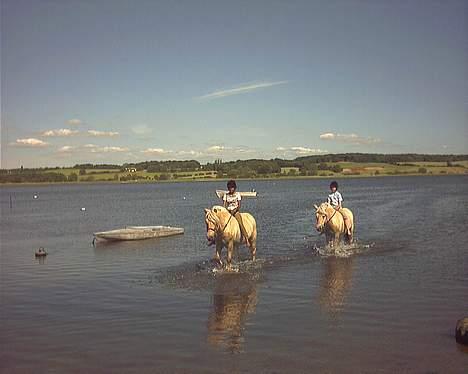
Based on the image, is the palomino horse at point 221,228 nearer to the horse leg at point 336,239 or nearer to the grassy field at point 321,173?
the horse leg at point 336,239

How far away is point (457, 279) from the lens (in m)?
15.2

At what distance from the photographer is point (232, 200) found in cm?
1631

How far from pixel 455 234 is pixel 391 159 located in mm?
142854

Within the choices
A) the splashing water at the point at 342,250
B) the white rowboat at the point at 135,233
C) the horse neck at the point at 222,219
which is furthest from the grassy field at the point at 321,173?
the horse neck at the point at 222,219

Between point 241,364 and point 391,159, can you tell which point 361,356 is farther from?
point 391,159

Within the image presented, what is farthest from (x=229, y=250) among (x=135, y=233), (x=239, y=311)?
(x=135, y=233)

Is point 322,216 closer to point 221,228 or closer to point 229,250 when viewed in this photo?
point 229,250

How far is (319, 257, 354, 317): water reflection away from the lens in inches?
487

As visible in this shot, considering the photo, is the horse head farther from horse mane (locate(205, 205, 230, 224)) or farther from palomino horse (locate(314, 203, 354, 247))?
horse mane (locate(205, 205, 230, 224))

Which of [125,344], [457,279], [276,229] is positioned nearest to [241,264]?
[457,279]

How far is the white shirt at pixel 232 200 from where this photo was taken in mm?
16312

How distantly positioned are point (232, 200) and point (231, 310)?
191 inches

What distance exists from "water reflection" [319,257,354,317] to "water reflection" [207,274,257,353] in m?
1.74

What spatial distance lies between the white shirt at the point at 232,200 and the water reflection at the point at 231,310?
6.75 ft
